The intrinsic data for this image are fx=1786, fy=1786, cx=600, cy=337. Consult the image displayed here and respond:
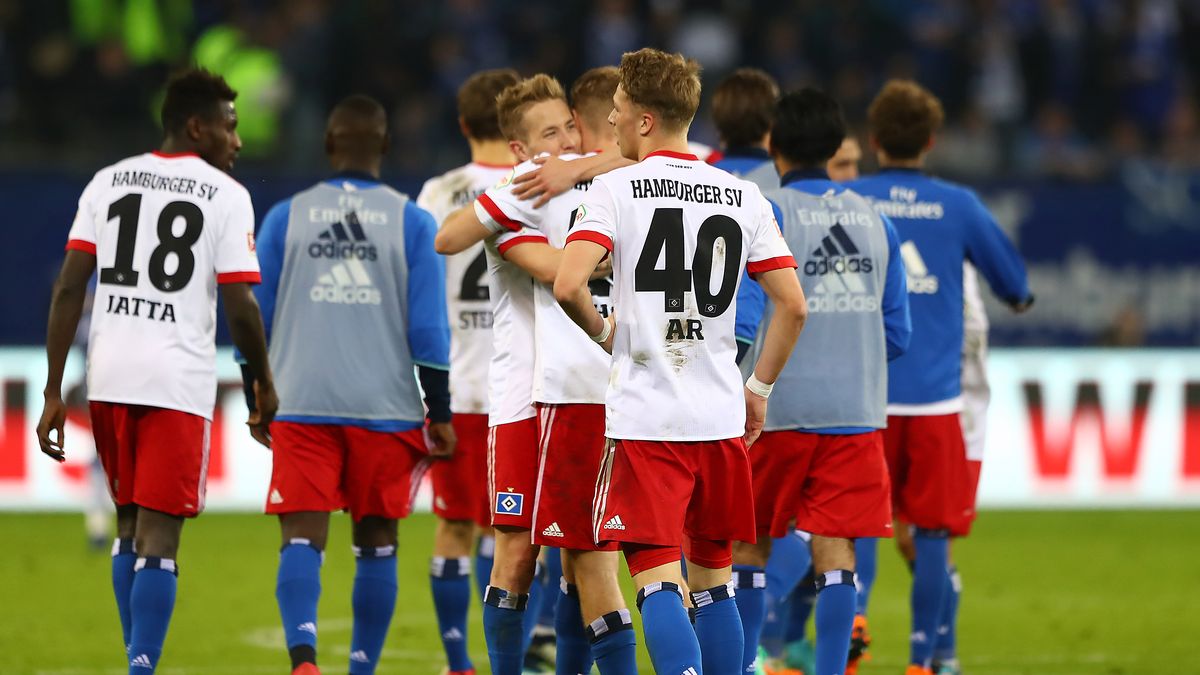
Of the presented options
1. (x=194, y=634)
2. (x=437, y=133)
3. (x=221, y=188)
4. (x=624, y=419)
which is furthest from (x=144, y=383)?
(x=437, y=133)

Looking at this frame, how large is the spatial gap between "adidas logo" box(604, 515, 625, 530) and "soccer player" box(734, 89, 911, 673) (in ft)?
4.27

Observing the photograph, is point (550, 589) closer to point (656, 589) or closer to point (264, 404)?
point (264, 404)

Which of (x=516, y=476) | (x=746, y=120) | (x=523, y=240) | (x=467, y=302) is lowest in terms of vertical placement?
(x=516, y=476)

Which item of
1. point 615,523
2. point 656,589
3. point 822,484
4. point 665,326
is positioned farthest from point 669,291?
point 822,484

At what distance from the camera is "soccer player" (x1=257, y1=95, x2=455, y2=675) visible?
7.37 metres

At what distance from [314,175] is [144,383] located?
10.3 metres

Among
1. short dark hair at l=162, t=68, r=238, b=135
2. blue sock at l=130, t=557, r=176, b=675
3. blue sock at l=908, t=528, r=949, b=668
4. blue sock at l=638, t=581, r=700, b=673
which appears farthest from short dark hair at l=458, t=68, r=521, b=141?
blue sock at l=638, t=581, r=700, b=673

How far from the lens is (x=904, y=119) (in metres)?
8.22

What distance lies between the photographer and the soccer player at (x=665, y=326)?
232 inches

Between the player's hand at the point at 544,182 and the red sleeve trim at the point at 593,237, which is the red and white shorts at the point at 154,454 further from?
the red sleeve trim at the point at 593,237

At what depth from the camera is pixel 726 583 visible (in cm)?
618

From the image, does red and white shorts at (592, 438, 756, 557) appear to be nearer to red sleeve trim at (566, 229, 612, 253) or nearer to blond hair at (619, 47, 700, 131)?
red sleeve trim at (566, 229, 612, 253)

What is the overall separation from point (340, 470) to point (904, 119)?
3033mm

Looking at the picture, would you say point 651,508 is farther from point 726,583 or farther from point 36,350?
point 36,350
